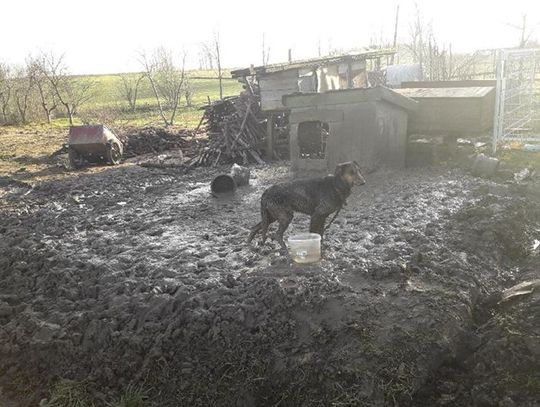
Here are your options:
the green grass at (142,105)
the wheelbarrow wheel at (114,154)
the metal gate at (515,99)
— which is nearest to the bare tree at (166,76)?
the green grass at (142,105)

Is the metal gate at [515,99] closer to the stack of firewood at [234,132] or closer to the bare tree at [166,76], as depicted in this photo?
the stack of firewood at [234,132]

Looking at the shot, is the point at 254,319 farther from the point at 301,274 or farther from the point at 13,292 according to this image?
the point at 13,292

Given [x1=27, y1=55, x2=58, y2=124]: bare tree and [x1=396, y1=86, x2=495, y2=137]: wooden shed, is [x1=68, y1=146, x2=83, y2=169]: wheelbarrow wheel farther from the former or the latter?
[x1=27, y1=55, x2=58, y2=124]: bare tree

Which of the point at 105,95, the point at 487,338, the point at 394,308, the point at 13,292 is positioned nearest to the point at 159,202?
the point at 13,292

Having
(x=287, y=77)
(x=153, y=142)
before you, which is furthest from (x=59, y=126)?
(x=287, y=77)

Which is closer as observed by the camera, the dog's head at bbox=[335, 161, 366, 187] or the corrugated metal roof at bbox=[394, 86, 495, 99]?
the dog's head at bbox=[335, 161, 366, 187]

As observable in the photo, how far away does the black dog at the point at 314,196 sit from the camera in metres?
5.82

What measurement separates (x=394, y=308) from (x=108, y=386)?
9.63 ft

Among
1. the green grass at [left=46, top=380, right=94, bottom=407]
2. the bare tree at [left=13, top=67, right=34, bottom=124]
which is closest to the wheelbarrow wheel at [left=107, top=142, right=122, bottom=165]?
the green grass at [left=46, top=380, right=94, bottom=407]

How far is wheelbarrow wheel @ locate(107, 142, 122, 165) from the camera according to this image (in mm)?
15531

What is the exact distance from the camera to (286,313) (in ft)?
15.3

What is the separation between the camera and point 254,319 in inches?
183

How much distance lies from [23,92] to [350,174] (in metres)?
33.8

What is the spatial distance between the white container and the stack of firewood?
8981 millimetres
